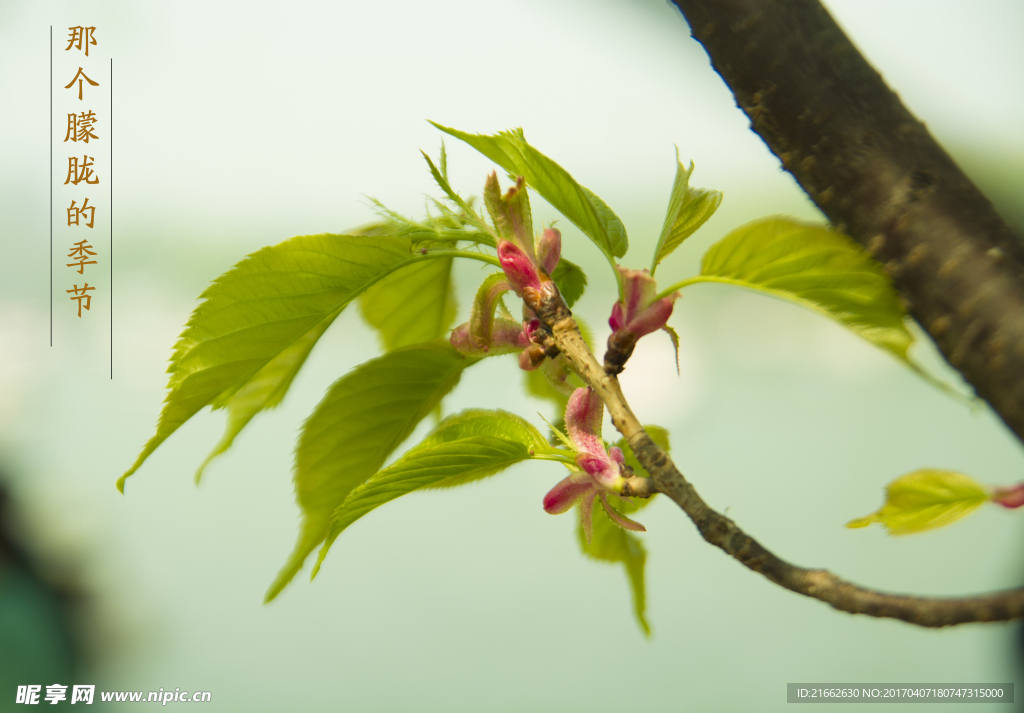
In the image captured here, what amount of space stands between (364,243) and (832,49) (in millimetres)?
107

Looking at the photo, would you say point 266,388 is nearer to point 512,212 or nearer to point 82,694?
point 512,212

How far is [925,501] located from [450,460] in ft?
0.33

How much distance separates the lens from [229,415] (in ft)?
0.65

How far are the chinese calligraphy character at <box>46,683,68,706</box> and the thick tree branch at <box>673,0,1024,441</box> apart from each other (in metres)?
0.71

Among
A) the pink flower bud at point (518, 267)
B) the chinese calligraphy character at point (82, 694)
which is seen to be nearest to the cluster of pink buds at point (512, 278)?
the pink flower bud at point (518, 267)

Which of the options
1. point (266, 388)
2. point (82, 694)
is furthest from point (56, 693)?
point (266, 388)

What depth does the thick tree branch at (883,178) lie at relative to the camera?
120mm

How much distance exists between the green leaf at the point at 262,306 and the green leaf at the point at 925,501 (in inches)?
4.7

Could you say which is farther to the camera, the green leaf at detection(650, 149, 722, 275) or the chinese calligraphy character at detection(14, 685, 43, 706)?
the chinese calligraphy character at detection(14, 685, 43, 706)

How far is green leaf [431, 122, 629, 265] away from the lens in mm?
140

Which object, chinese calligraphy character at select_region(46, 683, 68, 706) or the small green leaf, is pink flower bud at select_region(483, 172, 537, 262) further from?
chinese calligraphy character at select_region(46, 683, 68, 706)

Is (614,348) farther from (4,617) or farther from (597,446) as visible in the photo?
(4,617)

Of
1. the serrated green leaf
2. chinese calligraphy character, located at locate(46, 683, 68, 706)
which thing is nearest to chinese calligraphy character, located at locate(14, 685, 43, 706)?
chinese calligraphy character, located at locate(46, 683, 68, 706)

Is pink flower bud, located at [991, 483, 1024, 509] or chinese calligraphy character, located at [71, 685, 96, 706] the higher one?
chinese calligraphy character, located at [71, 685, 96, 706]
